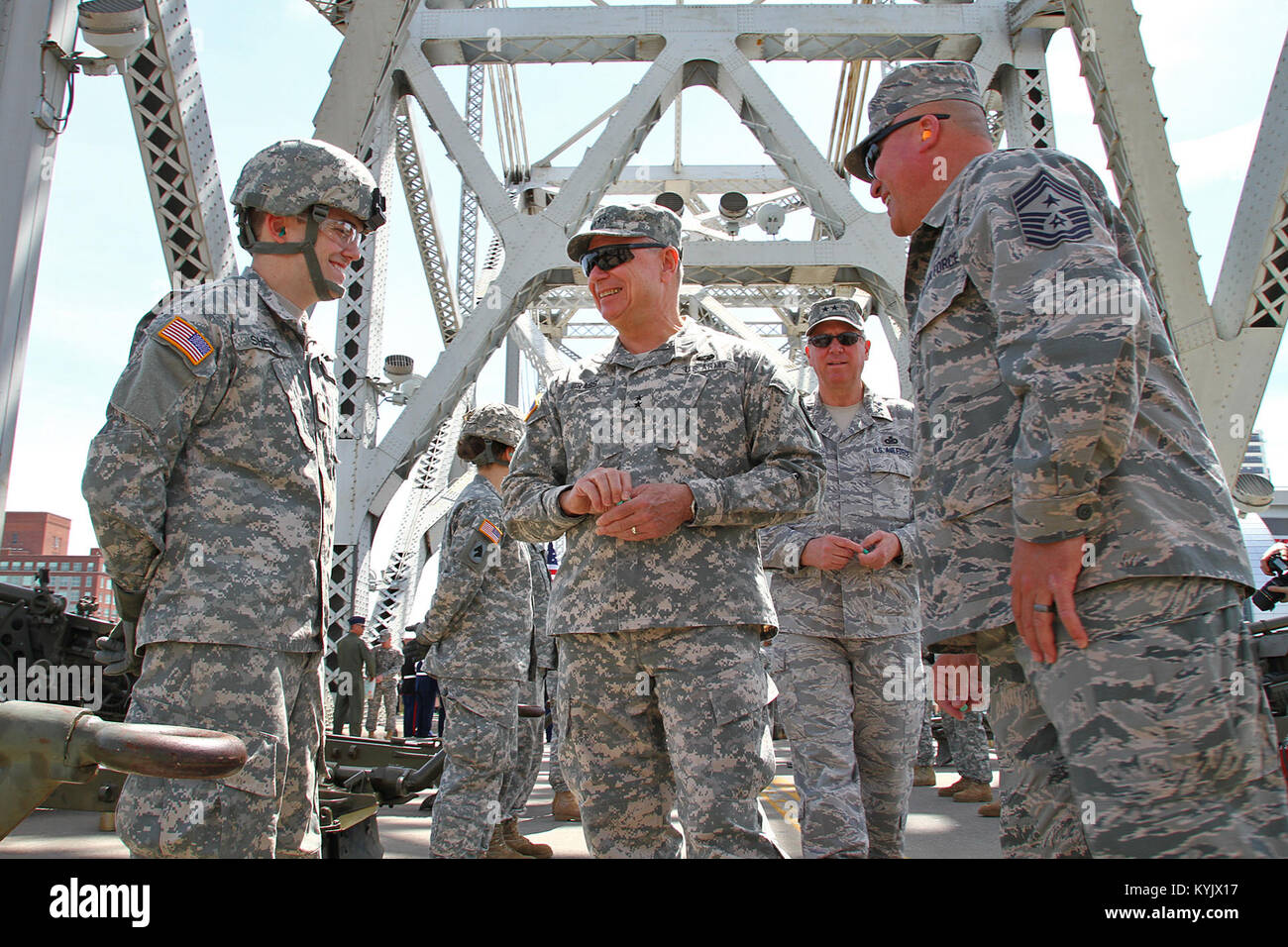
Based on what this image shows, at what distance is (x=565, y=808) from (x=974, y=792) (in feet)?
9.19

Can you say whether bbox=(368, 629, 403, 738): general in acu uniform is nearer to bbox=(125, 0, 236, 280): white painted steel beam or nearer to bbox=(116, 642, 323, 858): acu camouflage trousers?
bbox=(125, 0, 236, 280): white painted steel beam

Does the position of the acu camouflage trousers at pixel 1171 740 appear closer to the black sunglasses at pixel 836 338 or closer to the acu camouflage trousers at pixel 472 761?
the black sunglasses at pixel 836 338

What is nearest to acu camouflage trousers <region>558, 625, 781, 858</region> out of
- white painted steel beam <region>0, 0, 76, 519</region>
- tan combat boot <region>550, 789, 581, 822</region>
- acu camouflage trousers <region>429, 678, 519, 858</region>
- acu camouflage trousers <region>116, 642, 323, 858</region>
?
acu camouflage trousers <region>116, 642, 323, 858</region>

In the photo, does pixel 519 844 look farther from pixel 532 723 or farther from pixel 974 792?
pixel 974 792

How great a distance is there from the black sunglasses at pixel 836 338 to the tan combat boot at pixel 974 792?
3.71 m

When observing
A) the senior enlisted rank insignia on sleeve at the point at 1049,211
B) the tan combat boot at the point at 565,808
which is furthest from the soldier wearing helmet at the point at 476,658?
the senior enlisted rank insignia on sleeve at the point at 1049,211

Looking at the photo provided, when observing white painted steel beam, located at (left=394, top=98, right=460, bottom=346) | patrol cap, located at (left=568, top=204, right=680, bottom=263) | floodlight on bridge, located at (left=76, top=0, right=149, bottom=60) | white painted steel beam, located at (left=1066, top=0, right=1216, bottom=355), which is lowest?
patrol cap, located at (left=568, top=204, right=680, bottom=263)

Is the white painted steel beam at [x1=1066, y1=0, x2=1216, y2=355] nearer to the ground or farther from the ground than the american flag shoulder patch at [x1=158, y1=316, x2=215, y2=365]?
farther from the ground

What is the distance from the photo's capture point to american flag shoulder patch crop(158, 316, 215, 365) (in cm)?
210

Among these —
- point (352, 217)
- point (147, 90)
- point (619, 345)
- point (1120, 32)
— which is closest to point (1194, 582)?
point (619, 345)

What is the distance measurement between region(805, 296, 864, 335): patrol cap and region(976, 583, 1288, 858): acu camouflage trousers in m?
2.45

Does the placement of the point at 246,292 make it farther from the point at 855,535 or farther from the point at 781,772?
the point at 781,772

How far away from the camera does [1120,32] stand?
843 centimetres
